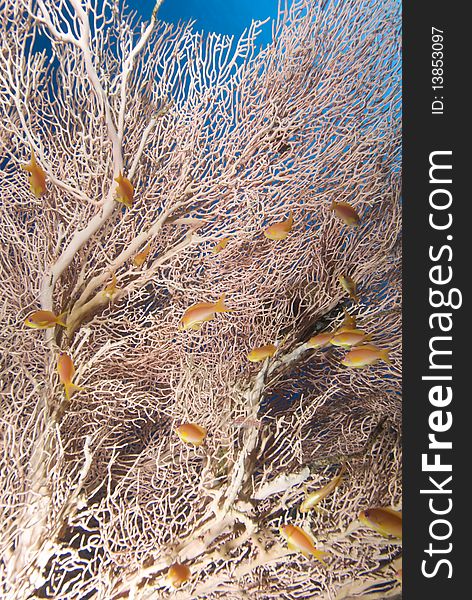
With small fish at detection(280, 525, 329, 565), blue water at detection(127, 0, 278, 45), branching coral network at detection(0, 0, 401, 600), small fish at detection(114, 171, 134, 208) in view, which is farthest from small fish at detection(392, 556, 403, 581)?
blue water at detection(127, 0, 278, 45)

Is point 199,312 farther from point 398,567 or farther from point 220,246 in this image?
point 398,567

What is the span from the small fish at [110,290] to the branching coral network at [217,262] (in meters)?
0.02

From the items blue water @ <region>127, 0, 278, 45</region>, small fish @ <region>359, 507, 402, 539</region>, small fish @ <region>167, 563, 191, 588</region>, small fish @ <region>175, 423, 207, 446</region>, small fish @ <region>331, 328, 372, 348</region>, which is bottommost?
small fish @ <region>167, 563, 191, 588</region>

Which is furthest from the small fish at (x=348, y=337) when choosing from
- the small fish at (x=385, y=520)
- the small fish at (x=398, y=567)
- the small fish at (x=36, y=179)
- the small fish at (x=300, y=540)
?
the small fish at (x=36, y=179)

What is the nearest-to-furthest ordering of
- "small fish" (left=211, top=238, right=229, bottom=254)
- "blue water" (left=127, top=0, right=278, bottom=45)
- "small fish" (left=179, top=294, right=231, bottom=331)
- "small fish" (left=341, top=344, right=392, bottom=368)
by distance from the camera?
"small fish" (left=179, top=294, right=231, bottom=331) → "small fish" (left=341, top=344, right=392, bottom=368) → "small fish" (left=211, top=238, right=229, bottom=254) → "blue water" (left=127, top=0, right=278, bottom=45)

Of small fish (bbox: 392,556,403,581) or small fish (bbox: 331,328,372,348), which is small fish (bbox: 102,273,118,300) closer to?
small fish (bbox: 331,328,372,348)

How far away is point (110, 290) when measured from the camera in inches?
95.3

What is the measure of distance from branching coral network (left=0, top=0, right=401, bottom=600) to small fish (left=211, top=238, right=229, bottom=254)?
0.02 meters

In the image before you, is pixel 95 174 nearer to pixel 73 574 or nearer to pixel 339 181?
pixel 339 181

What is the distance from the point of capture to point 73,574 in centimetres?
282

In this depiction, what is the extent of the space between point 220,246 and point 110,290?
696 millimetres

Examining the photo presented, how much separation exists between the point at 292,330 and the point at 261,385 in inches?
20.5

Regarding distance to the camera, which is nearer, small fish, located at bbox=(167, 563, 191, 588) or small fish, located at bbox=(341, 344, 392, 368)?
small fish, located at bbox=(167, 563, 191, 588)

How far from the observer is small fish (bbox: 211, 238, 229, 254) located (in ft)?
8.05
